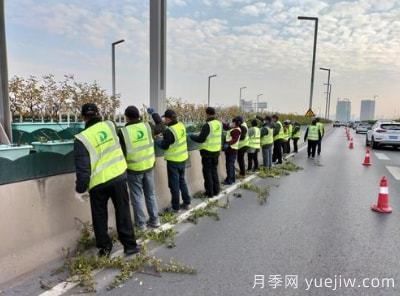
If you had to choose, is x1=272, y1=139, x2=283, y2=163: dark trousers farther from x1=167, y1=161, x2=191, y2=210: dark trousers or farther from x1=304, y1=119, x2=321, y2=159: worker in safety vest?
x1=167, y1=161, x2=191, y2=210: dark trousers

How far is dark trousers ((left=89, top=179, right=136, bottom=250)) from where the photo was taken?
4.57 m

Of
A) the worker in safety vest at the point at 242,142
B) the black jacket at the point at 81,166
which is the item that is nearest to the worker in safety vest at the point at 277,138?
the worker in safety vest at the point at 242,142

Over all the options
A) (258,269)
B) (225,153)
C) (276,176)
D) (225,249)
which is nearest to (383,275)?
(258,269)

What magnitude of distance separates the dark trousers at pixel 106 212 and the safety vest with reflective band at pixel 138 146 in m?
0.75

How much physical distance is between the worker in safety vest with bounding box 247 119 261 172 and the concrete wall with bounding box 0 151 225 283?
296 inches

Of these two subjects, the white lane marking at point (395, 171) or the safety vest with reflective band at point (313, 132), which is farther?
the safety vest with reflective band at point (313, 132)

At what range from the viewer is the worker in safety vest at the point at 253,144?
39.2ft

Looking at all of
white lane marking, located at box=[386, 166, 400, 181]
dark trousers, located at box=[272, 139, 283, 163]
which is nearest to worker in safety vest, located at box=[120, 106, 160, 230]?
white lane marking, located at box=[386, 166, 400, 181]

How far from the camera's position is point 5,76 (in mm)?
8258

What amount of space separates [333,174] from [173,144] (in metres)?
7.25

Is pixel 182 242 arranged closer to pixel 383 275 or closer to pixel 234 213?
pixel 234 213

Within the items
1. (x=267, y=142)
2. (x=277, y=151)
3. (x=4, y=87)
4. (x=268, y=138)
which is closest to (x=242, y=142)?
(x=267, y=142)

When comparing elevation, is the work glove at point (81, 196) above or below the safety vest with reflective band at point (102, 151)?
below

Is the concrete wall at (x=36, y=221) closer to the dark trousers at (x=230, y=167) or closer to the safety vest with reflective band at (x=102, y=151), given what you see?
the safety vest with reflective band at (x=102, y=151)
